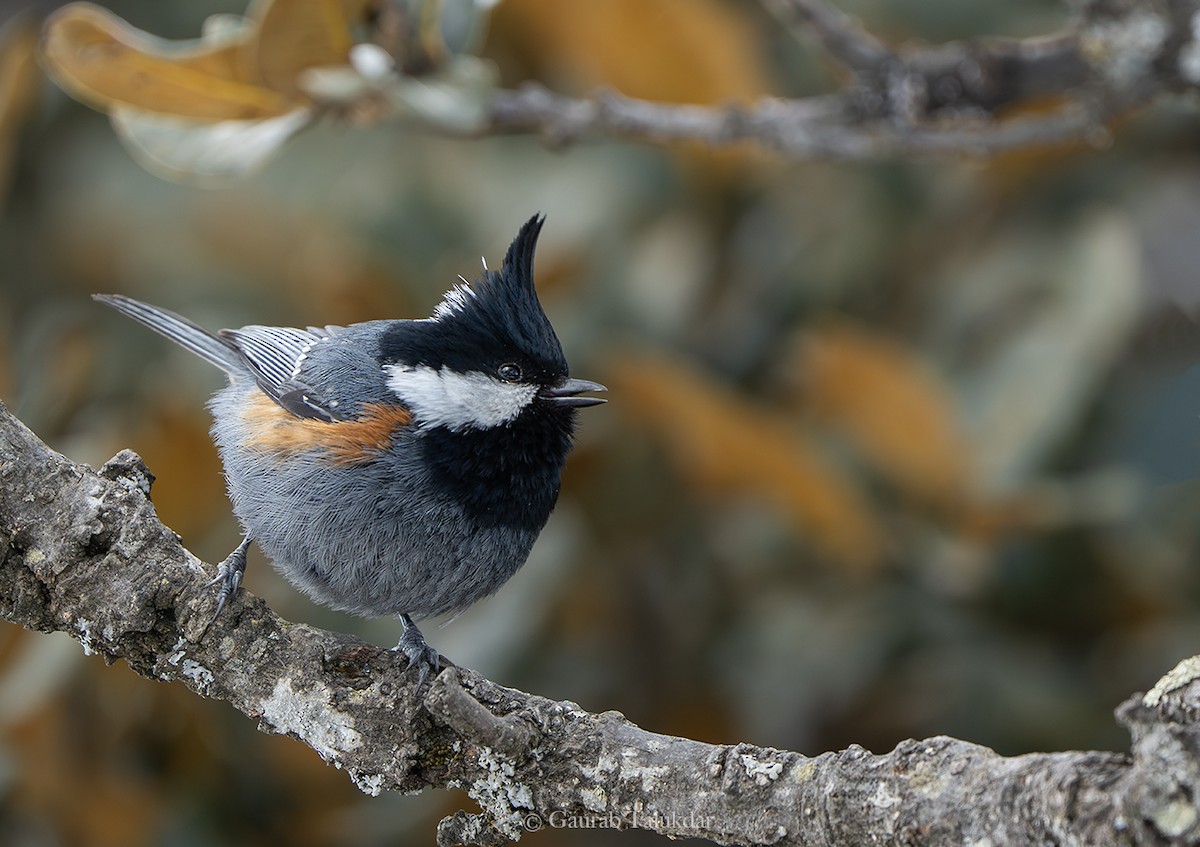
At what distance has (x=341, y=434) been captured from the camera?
252cm

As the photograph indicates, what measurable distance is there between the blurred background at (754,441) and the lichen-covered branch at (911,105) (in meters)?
0.51

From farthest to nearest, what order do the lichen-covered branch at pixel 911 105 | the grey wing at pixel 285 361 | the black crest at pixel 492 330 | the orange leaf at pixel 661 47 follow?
the orange leaf at pixel 661 47 < the grey wing at pixel 285 361 < the lichen-covered branch at pixel 911 105 < the black crest at pixel 492 330

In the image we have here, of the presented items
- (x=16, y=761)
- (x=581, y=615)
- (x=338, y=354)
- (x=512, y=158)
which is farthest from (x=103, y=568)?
(x=512, y=158)

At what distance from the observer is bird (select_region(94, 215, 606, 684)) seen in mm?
2447

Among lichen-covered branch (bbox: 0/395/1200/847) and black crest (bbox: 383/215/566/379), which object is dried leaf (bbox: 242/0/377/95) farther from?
lichen-covered branch (bbox: 0/395/1200/847)

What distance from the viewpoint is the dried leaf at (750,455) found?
2.96m

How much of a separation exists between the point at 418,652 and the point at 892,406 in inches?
52.5

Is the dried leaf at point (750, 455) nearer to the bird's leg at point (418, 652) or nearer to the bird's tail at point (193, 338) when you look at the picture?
the bird's leg at point (418, 652)

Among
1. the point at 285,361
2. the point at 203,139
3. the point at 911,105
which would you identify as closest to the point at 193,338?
the point at 285,361

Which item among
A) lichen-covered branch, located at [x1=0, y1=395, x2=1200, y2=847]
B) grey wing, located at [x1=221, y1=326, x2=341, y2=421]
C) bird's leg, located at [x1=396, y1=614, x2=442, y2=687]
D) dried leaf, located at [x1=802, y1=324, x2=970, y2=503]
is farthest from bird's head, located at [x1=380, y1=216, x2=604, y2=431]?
dried leaf, located at [x1=802, y1=324, x2=970, y2=503]

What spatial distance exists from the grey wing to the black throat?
26 cm

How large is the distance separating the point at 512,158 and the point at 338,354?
1.62 meters

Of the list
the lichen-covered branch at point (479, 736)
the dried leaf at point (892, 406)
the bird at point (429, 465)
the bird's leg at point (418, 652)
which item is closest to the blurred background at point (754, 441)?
the dried leaf at point (892, 406)

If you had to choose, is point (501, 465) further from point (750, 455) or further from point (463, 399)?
point (750, 455)
